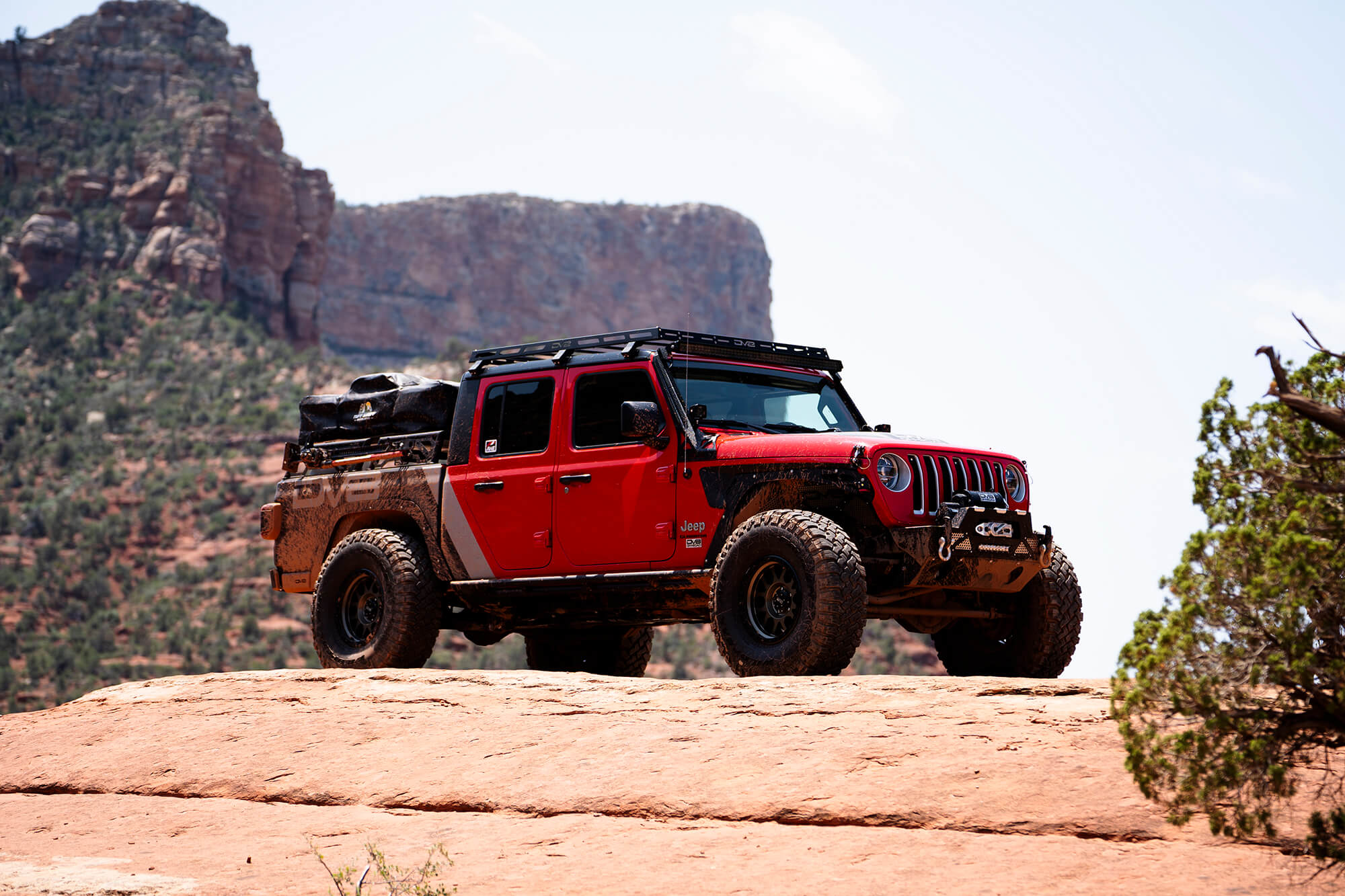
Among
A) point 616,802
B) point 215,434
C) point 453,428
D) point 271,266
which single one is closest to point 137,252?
point 271,266

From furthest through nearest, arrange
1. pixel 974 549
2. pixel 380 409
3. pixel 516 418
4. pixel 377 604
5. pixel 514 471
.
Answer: pixel 380 409 < pixel 377 604 < pixel 516 418 < pixel 514 471 < pixel 974 549

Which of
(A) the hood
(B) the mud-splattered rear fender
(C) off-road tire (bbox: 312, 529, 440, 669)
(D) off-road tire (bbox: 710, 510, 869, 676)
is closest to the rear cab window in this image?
(A) the hood

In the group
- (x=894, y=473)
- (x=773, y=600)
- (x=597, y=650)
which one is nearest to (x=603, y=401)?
(x=773, y=600)

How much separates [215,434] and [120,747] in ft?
144

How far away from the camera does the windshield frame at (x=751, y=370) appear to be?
9312 millimetres

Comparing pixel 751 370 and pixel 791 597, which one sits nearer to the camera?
pixel 791 597

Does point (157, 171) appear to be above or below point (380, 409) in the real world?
above

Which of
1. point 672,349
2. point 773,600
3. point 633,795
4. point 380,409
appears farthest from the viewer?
point 380,409

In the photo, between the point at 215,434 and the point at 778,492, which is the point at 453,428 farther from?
the point at 215,434

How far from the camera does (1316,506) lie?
15.2 feet

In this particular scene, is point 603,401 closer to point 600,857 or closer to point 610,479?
point 610,479

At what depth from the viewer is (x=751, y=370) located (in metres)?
9.87

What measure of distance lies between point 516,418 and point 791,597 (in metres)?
2.72

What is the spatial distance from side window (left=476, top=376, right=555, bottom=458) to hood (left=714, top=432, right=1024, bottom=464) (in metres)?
1.48
